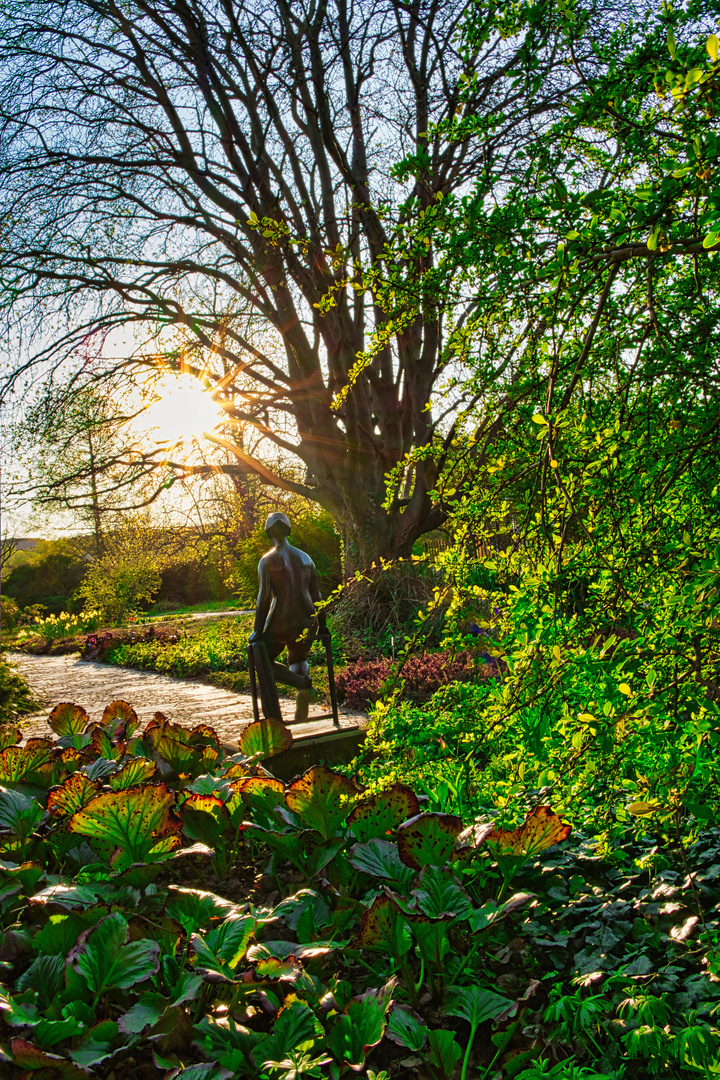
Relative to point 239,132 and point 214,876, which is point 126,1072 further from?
point 239,132

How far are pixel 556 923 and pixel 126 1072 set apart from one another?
1212mm

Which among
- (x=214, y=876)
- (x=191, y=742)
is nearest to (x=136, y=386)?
(x=191, y=742)

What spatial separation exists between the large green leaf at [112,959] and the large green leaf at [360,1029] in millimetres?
454

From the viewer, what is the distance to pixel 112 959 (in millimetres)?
1550

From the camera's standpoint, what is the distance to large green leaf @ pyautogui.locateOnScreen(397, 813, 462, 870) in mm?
1842

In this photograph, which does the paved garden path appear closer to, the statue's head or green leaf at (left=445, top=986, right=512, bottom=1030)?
the statue's head

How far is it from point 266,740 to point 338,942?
4.10 ft

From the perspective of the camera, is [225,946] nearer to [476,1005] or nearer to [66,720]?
[476,1005]

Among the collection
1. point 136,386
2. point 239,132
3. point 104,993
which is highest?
point 239,132

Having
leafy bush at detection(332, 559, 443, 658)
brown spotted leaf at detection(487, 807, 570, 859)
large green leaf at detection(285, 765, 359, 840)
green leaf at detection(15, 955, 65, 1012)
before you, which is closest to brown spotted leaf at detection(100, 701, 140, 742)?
large green leaf at detection(285, 765, 359, 840)

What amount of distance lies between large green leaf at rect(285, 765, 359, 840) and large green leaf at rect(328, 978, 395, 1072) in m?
0.65

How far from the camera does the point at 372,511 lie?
32.2ft

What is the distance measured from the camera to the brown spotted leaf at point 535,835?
1833 mm

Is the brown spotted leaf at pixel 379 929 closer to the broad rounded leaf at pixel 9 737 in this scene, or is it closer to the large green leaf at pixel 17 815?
the large green leaf at pixel 17 815
